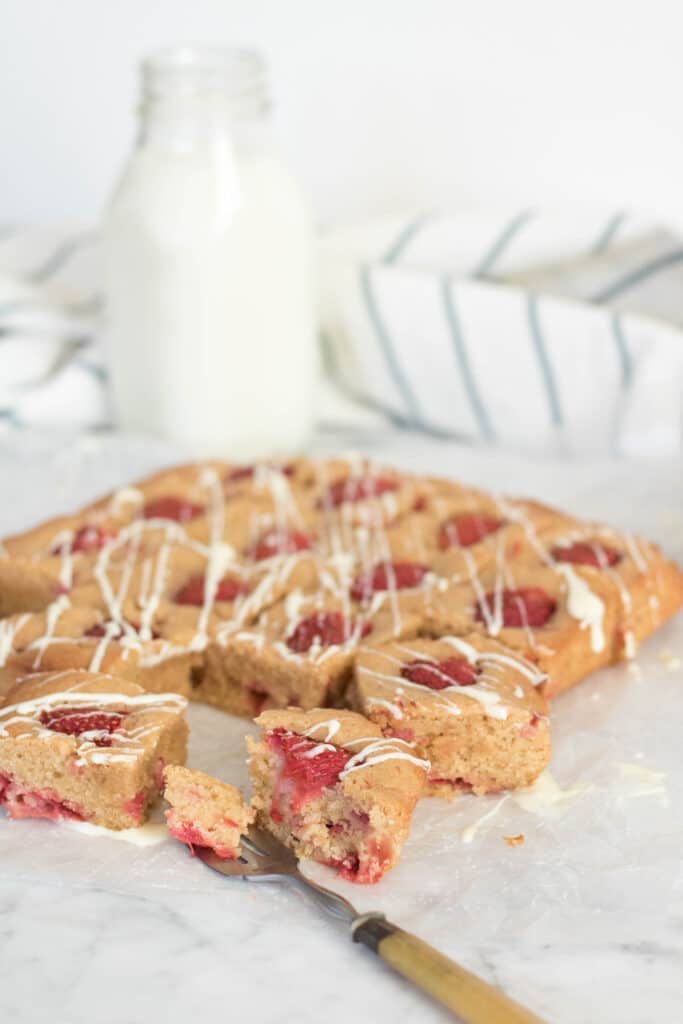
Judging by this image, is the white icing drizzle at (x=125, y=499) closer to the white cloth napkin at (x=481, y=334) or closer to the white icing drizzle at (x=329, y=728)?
the white cloth napkin at (x=481, y=334)

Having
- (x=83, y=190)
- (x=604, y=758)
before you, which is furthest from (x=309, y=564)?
(x=83, y=190)

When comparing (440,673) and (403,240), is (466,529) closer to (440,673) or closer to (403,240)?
(440,673)

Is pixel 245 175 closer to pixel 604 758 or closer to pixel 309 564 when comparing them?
pixel 309 564

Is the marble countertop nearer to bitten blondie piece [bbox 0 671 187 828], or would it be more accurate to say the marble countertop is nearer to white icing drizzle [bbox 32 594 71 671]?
bitten blondie piece [bbox 0 671 187 828]

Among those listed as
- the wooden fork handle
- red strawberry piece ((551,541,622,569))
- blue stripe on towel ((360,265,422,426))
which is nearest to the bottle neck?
blue stripe on towel ((360,265,422,426))

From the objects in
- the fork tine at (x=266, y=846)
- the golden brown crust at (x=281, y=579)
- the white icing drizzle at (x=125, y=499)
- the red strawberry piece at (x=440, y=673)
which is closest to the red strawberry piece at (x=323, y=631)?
the golden brown crust at (x=281, y=579)

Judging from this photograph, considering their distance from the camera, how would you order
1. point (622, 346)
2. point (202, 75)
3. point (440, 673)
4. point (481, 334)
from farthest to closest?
point (481, 334) → point (622, 346) → point (202, 75) → point (440, 673)

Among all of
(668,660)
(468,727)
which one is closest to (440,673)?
(468,727)
